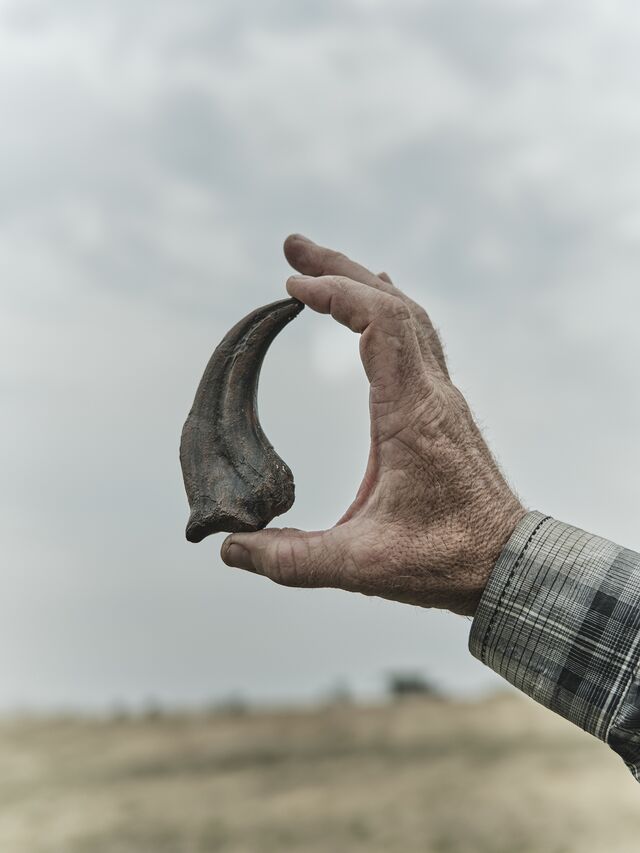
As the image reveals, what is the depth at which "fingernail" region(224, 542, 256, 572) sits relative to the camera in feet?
10.8

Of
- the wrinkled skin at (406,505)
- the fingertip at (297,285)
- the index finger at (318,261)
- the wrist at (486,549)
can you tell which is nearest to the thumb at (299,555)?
the wrinkled skin at (406,505)

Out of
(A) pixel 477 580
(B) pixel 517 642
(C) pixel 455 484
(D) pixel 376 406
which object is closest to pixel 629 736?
(B) pixel 517 642

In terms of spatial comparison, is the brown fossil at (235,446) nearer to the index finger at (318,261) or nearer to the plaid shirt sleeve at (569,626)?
the index finger at (318,261)

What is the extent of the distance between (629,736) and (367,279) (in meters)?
2.15

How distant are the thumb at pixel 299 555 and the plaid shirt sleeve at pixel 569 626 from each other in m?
0.54

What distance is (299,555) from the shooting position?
3088 millimetres

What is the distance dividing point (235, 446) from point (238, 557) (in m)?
0.45

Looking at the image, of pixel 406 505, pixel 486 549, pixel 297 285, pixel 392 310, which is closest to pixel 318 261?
pixel 297 285

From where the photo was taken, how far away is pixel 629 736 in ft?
8.90

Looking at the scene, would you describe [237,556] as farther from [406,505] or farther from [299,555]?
[406,505]

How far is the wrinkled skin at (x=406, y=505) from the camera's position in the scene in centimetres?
300

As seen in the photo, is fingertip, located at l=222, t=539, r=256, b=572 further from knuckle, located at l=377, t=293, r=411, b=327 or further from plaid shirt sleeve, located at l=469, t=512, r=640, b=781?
knuckle, located at l=377, t=293, r=411, b=327

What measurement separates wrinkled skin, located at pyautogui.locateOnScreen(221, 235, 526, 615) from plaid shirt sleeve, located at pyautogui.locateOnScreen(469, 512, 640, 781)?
11cm

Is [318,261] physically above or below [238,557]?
above
